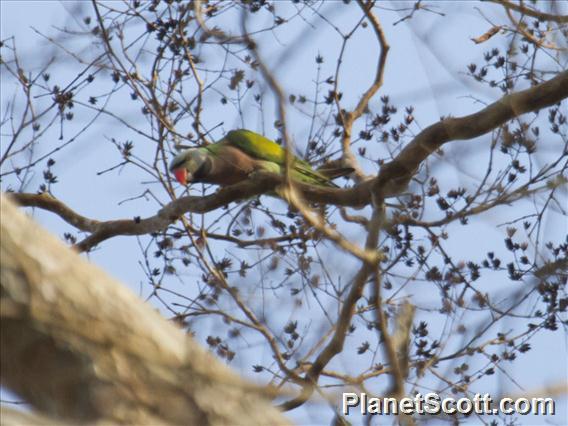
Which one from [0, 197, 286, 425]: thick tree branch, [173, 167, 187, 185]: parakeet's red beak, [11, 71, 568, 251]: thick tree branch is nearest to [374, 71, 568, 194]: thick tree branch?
[11, 71, 568, 251]: thick tree branch

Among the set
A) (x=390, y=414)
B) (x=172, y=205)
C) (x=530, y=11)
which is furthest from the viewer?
(x=172, y=205)

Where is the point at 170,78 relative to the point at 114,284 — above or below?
above

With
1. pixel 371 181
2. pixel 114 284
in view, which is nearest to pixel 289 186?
pixel 114 284

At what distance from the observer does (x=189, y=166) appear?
6.11 m

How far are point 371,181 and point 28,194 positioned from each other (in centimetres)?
205

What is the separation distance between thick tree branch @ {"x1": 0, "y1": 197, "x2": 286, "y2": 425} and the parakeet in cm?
384

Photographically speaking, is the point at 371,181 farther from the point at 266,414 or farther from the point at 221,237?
the point at 266,414

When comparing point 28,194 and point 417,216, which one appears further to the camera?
point 28,194

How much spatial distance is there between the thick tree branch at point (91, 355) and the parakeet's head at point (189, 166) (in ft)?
13.1

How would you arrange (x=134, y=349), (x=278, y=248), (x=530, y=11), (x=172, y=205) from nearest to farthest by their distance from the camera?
(x=134, y=349) → (x=530, y=11) → (x=278, y=248) → (x=172, y=205)

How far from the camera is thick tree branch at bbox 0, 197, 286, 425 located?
184cm

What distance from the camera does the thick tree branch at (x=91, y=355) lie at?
72.6 inches

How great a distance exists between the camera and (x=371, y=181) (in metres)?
4.05

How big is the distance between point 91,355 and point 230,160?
4.50 meters
